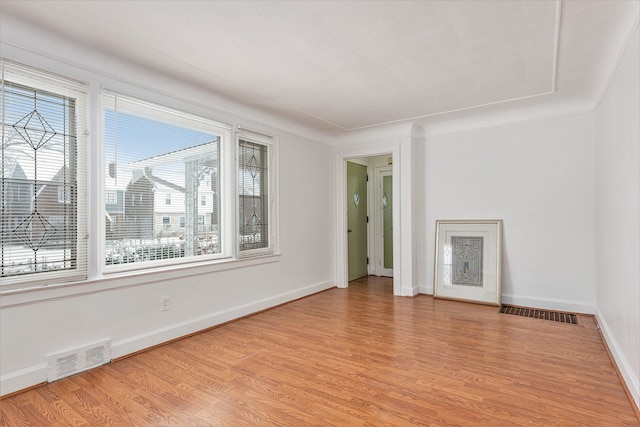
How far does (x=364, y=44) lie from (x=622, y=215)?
229 cm

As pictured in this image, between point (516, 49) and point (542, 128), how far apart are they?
6.42 feet

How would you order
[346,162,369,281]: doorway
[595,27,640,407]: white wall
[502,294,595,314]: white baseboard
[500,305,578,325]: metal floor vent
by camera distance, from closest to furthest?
[595,27,640,407]: white wall
[500,305,578,325]: metal floor vent
[502,294,595,314]: white baseboard
[346,162,369,281]: doorway

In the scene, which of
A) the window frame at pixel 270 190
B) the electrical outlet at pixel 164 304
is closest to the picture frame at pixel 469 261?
the window frame at pixel 270 190

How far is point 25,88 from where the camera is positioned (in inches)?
97.5

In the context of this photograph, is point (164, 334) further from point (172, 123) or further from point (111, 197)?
point (172, 123)

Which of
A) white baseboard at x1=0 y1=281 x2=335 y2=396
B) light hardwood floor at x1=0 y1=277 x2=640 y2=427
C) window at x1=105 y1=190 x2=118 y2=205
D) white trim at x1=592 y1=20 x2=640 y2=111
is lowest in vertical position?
light hardwood floor at x1=0 y1=277 x2=640 y2=427

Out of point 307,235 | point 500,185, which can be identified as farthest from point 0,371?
point 500,185

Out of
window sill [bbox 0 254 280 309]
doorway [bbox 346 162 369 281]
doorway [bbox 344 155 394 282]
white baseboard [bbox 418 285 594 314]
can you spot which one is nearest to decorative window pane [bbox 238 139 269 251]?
window sill [bbox 0 254 280 309]

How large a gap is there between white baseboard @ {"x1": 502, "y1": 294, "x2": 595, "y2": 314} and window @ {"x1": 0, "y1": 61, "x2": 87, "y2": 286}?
4729 millimetres

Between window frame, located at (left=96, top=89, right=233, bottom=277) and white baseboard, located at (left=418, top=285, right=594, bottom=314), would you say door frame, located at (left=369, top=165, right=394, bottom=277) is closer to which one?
white baseboard, located at (left=418, top=285, right=594, bottom=314)

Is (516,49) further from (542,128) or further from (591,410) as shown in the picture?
(591,410)

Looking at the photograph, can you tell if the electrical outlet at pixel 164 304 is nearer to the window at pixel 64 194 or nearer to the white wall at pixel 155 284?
the white wall at pixel 155 284

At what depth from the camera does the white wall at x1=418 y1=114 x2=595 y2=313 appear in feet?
13.4

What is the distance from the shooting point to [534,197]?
4.38 m
